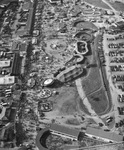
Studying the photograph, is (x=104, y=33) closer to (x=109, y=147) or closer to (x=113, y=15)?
(x=113, y=15)

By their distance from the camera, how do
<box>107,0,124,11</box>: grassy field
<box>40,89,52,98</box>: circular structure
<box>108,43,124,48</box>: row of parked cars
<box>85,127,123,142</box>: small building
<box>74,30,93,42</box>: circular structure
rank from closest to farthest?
<box>85,127,123,142</box>: small building
<box>40,89,52,98</box>: circular structure
<box>108,43,124,48</box>: row of parked cars
<box>74,30,93,42</box>: circular structure
<box>107,0,124,11</box>: grassy field

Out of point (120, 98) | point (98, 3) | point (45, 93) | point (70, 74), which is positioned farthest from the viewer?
point (98, 3)

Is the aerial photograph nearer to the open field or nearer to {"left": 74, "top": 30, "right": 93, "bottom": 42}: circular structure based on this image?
the open field

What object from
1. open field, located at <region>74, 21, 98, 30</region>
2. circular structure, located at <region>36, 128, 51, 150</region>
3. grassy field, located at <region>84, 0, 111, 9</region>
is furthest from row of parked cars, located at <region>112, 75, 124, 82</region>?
grassy field, located at <region>84, 0, 111, 9</region>

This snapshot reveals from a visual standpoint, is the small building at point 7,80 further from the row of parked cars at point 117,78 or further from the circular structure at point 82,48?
the row of parked cars at point 117,78

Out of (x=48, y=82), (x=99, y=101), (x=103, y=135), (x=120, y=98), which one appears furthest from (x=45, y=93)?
(x=120, y=98)

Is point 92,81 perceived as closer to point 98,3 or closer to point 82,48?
point 82,48
